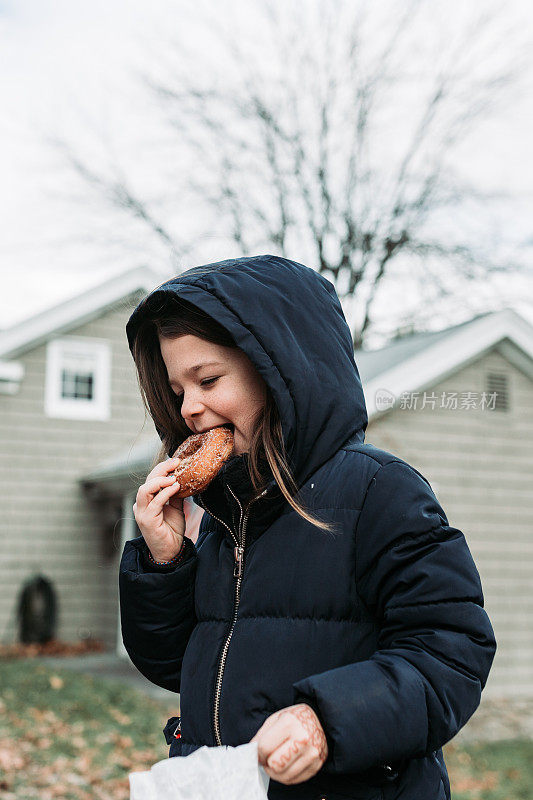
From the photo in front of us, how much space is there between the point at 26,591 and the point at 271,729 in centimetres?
1176

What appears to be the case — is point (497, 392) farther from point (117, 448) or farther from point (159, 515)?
point (159, 515)

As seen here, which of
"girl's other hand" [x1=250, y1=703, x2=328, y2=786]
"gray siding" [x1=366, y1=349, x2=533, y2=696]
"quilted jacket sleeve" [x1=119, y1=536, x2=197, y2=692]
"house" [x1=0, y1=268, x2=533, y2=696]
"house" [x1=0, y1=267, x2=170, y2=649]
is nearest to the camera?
"girl's other hand" [x1=250, y1=703, x2=328, y2=786]

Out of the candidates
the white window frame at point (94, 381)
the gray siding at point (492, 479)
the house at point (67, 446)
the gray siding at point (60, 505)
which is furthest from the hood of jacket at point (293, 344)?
the white window frame at point (94, 381)

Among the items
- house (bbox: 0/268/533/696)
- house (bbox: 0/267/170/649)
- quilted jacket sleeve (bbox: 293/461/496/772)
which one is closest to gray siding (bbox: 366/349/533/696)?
house (bbox: 0/268/533/696)

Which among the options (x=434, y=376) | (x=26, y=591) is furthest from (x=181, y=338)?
(x=26, y=591)

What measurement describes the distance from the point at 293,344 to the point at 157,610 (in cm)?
68

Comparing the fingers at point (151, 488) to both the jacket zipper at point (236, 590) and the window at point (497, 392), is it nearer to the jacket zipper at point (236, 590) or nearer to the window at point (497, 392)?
the jacket zipper at point (236, 590)

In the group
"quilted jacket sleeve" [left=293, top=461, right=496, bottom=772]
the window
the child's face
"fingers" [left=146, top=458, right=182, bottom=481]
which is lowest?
"quilted jacket sleeve" [left=293, top=461, right=496, bottom=772]

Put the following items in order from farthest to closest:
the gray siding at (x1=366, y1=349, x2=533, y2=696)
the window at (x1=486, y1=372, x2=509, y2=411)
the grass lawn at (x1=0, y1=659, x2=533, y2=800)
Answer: the window at (x1=486, y1=372, x2=509, y2=411) < the gray siding at (x1=366, y1=349, x2=533, y2=696) < the grass lawn at (x1=0, y1=659, x2=533, y2=800)

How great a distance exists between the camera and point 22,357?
505 inches

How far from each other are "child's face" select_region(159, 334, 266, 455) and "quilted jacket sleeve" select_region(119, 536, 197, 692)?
1.05 feet

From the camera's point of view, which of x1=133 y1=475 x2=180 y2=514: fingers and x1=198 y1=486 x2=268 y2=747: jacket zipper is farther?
x1=133 y1=475 x2=180 y2=514: fingers

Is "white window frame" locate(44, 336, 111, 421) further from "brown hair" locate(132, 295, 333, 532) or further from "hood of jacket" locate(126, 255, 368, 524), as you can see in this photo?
"hood of jacket" locate(126, 255, 368, 524)

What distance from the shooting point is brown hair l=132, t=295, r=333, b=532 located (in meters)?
1.76
